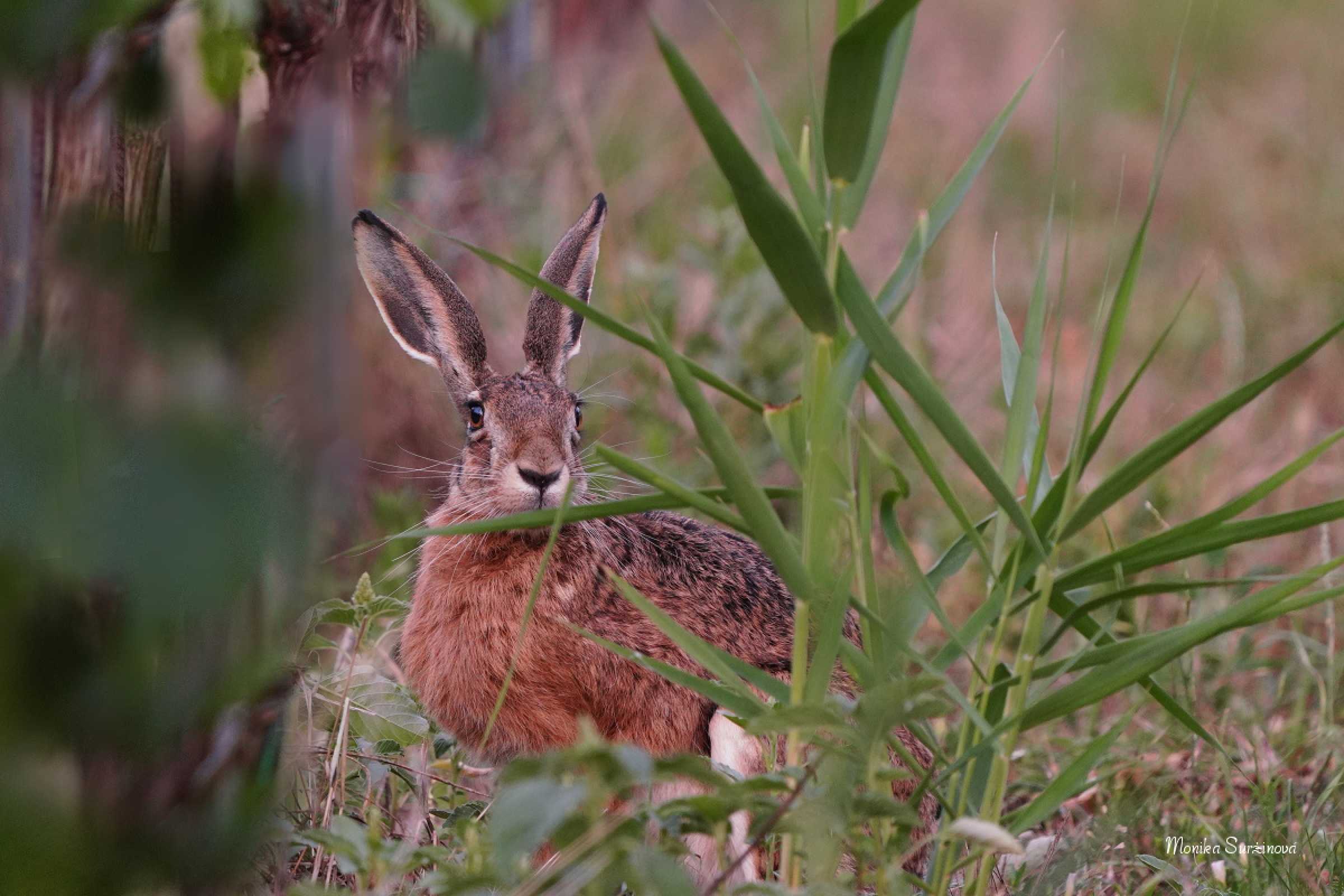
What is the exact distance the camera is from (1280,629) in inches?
172

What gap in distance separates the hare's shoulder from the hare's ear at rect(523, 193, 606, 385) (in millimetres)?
426

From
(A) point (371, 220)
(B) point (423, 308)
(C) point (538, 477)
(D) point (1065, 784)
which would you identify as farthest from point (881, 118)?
(B) point (423, 308)

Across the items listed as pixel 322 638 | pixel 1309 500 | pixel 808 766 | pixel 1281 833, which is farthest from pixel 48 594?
pixel 1309 500

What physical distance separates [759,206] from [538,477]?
1464mm

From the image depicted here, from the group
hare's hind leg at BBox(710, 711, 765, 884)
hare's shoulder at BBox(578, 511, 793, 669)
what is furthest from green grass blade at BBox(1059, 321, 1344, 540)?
hare's shoulder at BBox(578, 511, 793, 669)

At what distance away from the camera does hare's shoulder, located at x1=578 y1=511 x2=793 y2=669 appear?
129 inches

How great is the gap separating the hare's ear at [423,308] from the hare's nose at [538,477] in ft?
1.10

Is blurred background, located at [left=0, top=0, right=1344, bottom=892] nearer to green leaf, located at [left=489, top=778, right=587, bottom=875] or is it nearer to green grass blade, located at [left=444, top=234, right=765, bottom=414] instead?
green grass blade, located at [left=444, top=234, right=765, bottom=414]

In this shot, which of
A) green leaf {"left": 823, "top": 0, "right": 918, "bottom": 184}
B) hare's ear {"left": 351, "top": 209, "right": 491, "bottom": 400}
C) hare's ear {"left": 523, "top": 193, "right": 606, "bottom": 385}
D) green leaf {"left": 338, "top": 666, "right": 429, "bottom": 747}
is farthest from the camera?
hare's ear {"left": 523, "top": 193, "right": 606, "bottom": 385}

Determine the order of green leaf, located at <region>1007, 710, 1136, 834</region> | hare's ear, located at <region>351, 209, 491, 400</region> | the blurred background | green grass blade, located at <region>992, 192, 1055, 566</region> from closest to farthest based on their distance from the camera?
the blurred background < green leaf, located at <region>1007, 710, 1136, 834</region> < green grass blade, located at <region>992, 192, 1055, 566</region> < hare's ear, located at <region>351, 209, 491, 400</region>

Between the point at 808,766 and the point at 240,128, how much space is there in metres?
1.27

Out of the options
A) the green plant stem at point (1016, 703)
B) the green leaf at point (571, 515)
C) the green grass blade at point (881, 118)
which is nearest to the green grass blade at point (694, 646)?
the green leaf at point (571, 515)

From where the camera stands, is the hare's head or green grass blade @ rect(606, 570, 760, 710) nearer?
green grass blade @ rect(606, 570, 760, 710)

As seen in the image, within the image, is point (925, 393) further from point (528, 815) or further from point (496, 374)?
point (496, 374)
